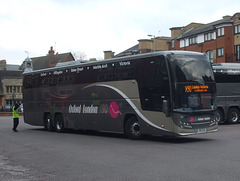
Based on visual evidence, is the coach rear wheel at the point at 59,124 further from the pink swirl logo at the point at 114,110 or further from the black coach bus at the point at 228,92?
the black coach bus at the point at 228,92

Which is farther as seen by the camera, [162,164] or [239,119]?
[239,119]

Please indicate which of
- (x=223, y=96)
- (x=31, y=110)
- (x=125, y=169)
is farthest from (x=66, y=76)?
(x=125, y=169)

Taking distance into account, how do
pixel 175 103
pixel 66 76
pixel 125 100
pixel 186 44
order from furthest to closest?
1. pixel 186 44
2. pixel 66 76
3. pixel 125 100
4. pixel 175 103

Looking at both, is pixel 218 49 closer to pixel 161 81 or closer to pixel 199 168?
pixel 161 81

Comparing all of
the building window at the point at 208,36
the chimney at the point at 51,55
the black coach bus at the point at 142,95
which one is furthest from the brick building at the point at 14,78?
the black coach bus at the point at 142,95

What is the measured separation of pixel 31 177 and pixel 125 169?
2234mm

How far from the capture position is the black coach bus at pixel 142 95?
14719 mm

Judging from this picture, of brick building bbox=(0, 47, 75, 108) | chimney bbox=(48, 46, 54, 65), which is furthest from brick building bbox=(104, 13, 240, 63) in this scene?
chimney bbox=(48, 46, 54, 65)

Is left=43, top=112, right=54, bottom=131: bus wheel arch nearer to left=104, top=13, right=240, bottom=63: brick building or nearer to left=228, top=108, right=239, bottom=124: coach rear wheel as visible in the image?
left=228, top=108, right=239, bottom=124: coach rear wheel

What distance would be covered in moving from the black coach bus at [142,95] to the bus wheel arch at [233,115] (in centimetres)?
1021

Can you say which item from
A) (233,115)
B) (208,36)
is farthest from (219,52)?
(233,115)

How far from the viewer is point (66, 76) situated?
68.2 feet

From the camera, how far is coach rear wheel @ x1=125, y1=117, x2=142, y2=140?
16.3 meters

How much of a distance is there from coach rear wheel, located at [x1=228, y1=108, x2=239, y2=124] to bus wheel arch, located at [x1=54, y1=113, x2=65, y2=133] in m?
11.0
